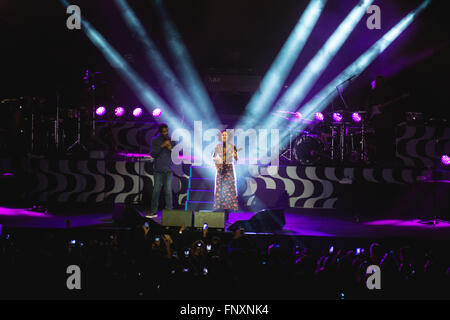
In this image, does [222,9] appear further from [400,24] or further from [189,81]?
[400,24]

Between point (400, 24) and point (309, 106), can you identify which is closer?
point (400, 24)

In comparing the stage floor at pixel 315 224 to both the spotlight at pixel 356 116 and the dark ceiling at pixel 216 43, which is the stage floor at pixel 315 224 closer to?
the spotlight at pixel 356 116

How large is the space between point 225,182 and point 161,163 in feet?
4.20

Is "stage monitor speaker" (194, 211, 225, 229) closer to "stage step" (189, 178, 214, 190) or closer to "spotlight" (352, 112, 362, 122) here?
"stage step" (189, 178, 214, 190)

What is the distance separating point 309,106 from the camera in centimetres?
1080

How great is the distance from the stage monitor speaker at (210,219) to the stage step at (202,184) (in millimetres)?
2892

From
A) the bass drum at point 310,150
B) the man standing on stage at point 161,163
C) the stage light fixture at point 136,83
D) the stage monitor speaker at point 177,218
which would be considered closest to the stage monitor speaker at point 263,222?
the stage monitor speaker at point 177,218

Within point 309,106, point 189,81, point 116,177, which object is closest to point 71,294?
point 116,177

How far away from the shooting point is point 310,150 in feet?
27.8

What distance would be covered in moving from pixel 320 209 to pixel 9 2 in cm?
844

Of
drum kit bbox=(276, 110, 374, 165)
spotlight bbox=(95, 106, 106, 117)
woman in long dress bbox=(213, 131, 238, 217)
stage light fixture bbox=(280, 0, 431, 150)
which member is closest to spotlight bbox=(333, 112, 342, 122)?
drum kit bbox=(276, 110, 374, 165)

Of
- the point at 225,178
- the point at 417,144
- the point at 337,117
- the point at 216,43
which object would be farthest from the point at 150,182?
the point at 417,144

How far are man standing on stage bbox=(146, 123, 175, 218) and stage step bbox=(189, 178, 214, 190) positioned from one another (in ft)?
3.06

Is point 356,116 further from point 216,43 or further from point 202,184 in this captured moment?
point 216,43
